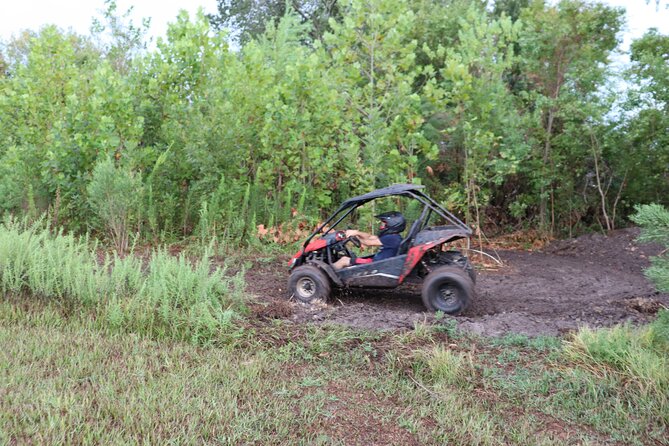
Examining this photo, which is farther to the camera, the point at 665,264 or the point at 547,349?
the point at 547,349

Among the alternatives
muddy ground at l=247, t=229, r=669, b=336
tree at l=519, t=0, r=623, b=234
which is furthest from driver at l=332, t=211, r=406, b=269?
tree at l=519, t=0, r=623, b=234

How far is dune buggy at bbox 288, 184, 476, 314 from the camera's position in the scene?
208 inches

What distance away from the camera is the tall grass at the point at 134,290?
4363 millimetres

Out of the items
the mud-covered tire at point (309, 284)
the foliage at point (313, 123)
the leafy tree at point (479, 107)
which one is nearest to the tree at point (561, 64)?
the foliage at point (313, 123)

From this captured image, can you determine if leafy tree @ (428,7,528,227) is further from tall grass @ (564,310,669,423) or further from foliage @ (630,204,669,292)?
foliage @ (630,204,669,292)

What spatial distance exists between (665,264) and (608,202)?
26.3ft

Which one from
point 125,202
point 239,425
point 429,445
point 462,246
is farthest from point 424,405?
point 462,246

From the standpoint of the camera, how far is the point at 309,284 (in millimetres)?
5664

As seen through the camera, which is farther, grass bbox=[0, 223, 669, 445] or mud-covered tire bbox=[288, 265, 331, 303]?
mud-covered tire bbox=[288, 265, 331, 303]

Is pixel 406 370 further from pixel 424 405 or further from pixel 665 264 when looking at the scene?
pixel 665 264

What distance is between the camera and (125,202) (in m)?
7.11

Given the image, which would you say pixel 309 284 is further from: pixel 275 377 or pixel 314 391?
pixel 314 391

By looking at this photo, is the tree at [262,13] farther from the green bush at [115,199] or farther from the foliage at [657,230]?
the foliage at [657,230]

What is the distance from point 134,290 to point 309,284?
1677 mm
